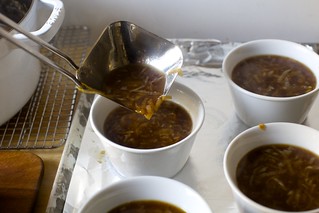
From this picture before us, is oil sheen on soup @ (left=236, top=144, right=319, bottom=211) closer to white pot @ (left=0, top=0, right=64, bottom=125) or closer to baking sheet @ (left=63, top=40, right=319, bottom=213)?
baking sheet @ (left=63, top=40, right=319, bottom=213)

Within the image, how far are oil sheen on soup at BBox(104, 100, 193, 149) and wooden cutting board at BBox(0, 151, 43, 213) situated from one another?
172 mm

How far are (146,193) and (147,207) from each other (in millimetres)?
25

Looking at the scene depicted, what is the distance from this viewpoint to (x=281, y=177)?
0.87 meters

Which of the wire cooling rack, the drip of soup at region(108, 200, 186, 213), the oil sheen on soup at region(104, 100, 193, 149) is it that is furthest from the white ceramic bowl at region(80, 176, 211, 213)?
the wire cooling rack

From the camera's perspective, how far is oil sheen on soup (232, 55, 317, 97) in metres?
1.07

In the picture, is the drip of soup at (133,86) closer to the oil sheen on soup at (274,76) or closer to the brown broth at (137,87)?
the brown broth at (137,87)

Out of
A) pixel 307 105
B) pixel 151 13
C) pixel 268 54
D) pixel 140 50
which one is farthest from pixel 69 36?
pixel 307 105

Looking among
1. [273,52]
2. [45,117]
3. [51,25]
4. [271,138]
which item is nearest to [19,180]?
[45,117]

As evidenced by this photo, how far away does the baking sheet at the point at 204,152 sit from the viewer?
0.99m

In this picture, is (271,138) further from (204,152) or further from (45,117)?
(45,117)

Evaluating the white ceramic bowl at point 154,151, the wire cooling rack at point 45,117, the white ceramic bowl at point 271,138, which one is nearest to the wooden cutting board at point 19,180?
the wire cooling rack at point 45,117

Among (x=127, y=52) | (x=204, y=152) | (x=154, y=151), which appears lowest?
(x=204, y=152)

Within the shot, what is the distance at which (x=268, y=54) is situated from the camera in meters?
1.18

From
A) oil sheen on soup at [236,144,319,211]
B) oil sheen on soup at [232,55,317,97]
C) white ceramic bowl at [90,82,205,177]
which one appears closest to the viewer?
oil sheen on soup at [236,144,319,211]
